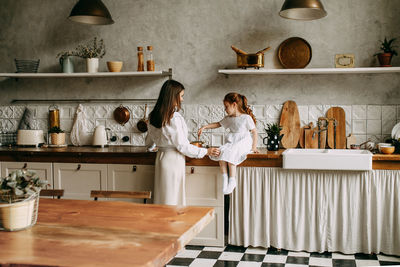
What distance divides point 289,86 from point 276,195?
1.32 metres

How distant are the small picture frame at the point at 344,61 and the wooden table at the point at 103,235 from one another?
2.77m

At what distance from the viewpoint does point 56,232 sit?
215cm

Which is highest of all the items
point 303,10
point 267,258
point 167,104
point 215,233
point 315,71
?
point 303,10

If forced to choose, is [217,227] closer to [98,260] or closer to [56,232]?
[56,232]

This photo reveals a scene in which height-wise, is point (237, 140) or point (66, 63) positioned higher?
point (66, 63)

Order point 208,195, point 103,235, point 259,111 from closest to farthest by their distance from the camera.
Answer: point 103,235 < point 208,195 < point 259,111

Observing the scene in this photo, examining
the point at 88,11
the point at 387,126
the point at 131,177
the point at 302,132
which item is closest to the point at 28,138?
the point at 131,177

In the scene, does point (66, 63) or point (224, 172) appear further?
point (66, 63)

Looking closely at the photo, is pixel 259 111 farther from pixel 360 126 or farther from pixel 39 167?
pixel 39 167

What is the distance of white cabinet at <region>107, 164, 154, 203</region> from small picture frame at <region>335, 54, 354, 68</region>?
86.3 inches

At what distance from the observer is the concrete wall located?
476cm

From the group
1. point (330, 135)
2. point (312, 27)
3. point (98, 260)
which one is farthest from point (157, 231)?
point (312, 27)

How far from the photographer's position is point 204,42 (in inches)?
201

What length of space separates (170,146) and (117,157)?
0.76 metres
